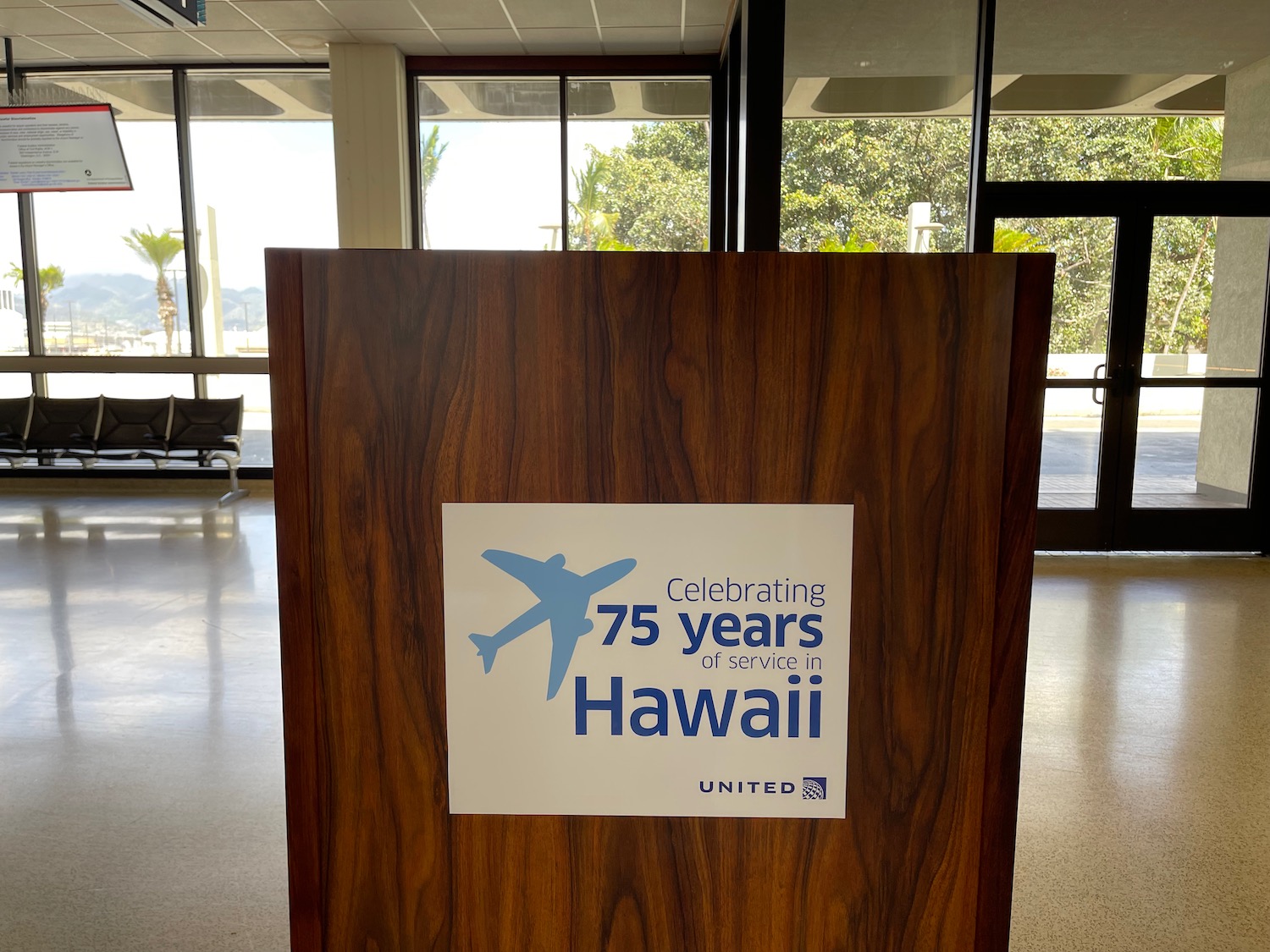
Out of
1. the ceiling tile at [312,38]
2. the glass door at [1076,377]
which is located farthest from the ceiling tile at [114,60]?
the glass door at [1076,377]

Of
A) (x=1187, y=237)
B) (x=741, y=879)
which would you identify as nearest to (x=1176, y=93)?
(x=1187, y=237)

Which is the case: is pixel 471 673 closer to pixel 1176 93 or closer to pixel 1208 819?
pixel 1208 819

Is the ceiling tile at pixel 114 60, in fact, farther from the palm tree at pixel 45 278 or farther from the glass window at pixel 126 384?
the glass window at pixel 126 384

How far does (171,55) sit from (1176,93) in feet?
23.8

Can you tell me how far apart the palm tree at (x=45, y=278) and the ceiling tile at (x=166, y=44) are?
6.77 ft

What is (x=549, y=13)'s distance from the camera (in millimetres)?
6328

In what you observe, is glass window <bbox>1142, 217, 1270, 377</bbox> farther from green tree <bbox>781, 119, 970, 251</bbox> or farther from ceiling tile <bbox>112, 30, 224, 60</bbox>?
ceiling tile <bbox>112, 30, 224, 60</bbox>

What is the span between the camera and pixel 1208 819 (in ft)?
8.68

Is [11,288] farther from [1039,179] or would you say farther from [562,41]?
[1039,179]

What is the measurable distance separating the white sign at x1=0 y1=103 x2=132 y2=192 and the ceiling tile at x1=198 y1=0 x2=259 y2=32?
0.99 meters

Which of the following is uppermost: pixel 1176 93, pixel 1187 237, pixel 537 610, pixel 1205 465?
pixel 1176 93

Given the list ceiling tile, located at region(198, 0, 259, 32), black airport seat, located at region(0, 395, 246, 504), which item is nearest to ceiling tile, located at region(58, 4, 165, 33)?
ceiling tile, located at region(198, 0, 259, 32)

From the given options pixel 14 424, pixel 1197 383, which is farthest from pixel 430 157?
pixel 1197 383

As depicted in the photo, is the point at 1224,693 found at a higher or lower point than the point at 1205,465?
lower
